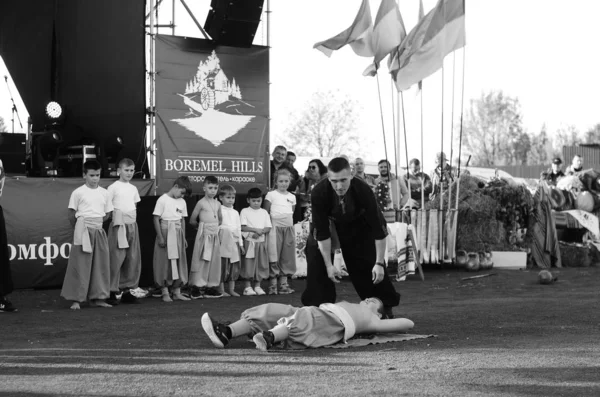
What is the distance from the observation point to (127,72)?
1423 centimetres

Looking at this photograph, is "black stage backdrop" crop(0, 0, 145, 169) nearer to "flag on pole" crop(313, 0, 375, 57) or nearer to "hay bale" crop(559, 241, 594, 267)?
"flag on pole" crop(313, 0, 375, 57)

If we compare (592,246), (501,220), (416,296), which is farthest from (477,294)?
(592,246)

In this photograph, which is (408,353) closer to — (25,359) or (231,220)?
(25,359)

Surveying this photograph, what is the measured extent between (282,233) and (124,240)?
249 cm

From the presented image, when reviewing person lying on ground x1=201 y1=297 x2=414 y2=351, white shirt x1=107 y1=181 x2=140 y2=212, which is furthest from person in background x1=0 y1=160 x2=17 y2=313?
person lying on ground x1=201 y1=297 x2=414 y2=351

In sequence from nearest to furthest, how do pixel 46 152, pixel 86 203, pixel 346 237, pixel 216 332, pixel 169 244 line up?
pixel 216 332, pixel 346 237, pixel 86 203, pixel 169 244, pixel 46 152

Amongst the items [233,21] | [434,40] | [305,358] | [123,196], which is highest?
[233,21]

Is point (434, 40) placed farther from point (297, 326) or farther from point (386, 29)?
point (297, 326)

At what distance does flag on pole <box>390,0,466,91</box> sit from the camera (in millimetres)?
14477

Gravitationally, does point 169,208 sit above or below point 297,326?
above

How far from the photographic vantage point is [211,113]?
13.9 meters

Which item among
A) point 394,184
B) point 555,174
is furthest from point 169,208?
point 555,174

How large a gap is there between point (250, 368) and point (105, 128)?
31.5 feet

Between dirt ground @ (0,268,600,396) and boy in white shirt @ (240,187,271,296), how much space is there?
2.12 m
